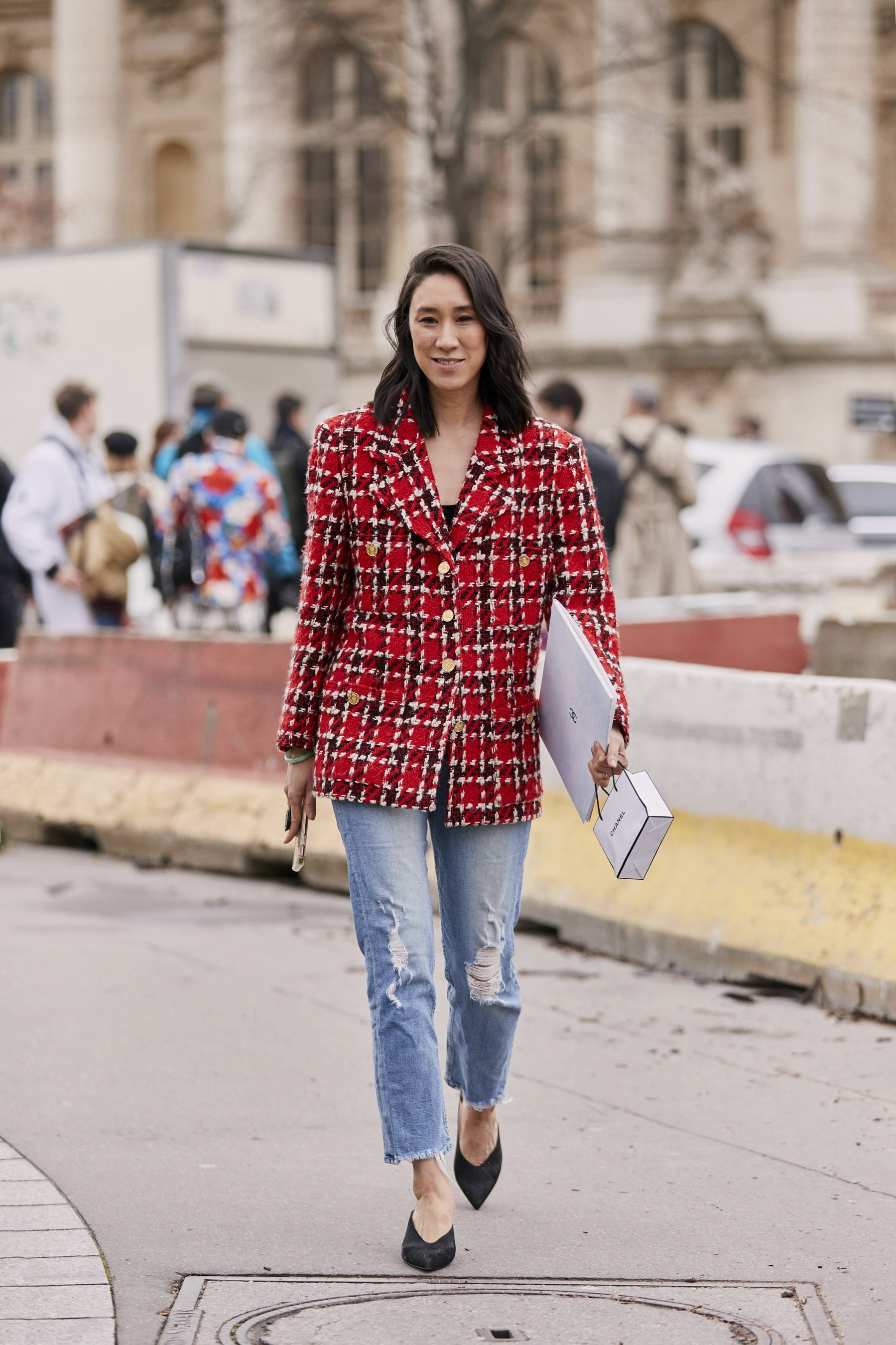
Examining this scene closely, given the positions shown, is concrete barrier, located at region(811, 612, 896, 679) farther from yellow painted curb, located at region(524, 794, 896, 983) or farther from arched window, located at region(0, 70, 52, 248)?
arched window, located at region(0, 70, 52, 248)

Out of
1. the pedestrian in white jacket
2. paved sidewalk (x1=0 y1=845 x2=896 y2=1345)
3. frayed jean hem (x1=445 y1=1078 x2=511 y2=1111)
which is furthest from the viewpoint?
the pedestrian in white jacket

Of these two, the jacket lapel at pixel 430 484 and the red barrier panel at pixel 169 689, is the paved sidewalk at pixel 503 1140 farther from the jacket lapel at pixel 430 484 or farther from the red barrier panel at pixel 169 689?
the red barrier panel at pixel 169 689

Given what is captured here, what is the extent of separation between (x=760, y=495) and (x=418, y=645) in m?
13.7

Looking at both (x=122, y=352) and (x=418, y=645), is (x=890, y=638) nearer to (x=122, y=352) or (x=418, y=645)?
(x=418, y=645)

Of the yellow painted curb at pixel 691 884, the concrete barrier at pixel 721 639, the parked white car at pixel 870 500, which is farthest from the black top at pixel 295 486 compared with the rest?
the parked white car at pixel 870 500

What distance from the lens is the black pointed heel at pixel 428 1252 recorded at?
400 centimetres

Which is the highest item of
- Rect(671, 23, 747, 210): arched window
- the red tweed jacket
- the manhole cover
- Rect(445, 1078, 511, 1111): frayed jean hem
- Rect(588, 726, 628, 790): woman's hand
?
Rect(671, 23, 747, 210): arched window

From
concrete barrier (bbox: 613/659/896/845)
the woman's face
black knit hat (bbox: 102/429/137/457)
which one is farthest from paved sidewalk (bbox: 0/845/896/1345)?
black knit hat (bbox: 102/429/137/457)

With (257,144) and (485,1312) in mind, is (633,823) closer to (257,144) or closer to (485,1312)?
(485,1312)

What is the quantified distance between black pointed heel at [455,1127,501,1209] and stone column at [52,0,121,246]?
142ft

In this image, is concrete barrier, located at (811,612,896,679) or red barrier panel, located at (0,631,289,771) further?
concrete barrier, located at (811,612,896,679)

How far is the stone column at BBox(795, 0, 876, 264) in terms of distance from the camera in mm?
37094

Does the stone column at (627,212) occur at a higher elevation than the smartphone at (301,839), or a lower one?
higher

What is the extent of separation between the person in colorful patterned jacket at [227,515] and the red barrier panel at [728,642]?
280cm
